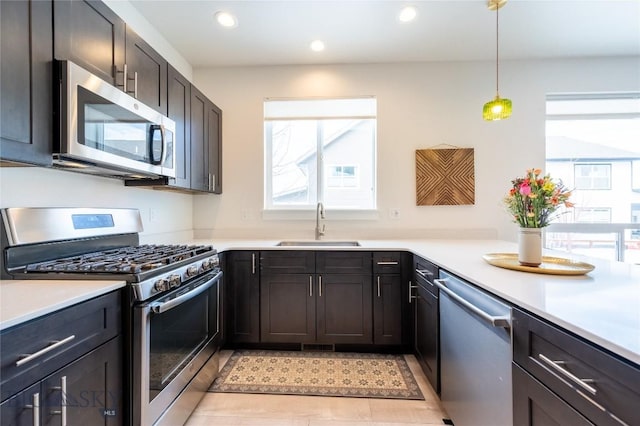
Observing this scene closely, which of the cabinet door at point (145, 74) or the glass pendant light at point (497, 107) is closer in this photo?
the cabinet door at point (145, 74)

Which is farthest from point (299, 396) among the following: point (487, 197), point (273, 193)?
point (487, 197)

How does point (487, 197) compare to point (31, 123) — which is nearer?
point (31, 123)

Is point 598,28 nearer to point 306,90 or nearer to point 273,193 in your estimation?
point 306,90

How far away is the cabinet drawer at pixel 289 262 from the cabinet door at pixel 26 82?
1.51 m

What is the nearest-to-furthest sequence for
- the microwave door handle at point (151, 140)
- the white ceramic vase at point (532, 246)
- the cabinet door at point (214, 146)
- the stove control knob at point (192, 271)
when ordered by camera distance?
1. the white ceramic vase at point (532, 246)
2. the stove control knob at point (192, 271)
3. the microwave door handle at point (151, 140)
4. the cabinet door at point (214, 146)

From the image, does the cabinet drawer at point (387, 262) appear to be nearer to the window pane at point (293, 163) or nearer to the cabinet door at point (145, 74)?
the window pane at point (293, 163)

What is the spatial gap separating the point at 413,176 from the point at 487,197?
791mm

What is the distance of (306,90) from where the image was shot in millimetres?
2996

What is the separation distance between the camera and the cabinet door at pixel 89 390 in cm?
89

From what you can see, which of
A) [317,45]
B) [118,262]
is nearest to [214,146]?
[317,45]

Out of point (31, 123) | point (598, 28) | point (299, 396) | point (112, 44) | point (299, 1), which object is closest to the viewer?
point (31, 123)

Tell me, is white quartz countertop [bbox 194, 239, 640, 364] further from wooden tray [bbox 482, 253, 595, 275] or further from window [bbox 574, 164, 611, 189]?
window [bbox 574, 164, 611, 189]

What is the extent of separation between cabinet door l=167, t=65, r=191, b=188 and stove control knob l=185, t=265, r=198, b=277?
73cm

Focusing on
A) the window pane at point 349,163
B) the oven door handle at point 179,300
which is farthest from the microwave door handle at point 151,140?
the window pane at point 349,163
